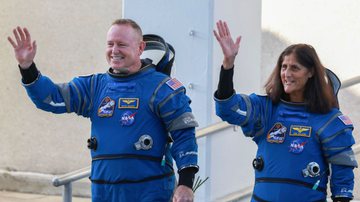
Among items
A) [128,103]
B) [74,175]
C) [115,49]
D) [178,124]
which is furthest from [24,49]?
[74,175]

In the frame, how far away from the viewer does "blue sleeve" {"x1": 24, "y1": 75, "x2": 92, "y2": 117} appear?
12.6 feet

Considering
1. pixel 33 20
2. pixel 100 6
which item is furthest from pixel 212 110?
pixel 33 20

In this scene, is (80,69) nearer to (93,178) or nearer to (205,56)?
(205,56)

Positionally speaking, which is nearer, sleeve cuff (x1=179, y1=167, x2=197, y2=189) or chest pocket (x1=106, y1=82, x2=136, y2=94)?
sleeve cuff (x1=179, y1=167, x2=197, y2=189)

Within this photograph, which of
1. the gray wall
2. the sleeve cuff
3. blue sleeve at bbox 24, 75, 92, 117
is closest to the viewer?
the sleeve cuff

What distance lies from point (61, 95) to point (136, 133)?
1.52ft

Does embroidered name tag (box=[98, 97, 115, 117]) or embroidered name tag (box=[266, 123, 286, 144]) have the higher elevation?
embroidered name tag (box=[98, 97, 115, 117])

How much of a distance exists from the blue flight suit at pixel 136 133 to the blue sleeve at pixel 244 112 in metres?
0.16

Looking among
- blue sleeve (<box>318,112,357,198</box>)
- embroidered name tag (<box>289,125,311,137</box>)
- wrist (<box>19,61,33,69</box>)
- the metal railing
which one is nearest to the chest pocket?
wrist (<box>19,61,33,69</box>)

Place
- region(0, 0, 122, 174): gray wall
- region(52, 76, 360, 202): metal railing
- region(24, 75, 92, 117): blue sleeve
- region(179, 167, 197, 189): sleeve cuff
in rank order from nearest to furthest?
1. region(179, 167, 197, 189): sleeve cuff
2. region(24, 75, 92, 117): blue sleeve
3. region(52, 76, 360, 202): metal railing
4. region(0, 0, 122, 174): gray wall

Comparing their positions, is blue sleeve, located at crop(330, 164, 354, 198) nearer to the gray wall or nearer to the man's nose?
the man's nose

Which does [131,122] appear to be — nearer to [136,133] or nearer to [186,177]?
[136,133]

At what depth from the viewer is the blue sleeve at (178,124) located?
375 centimetres

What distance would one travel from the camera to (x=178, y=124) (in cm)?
376
